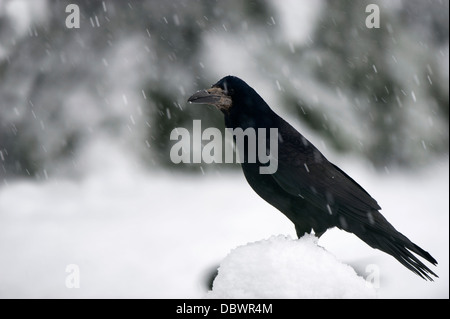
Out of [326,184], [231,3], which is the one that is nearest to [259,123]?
[326,184]

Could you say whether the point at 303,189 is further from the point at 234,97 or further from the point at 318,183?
the point at 234,97

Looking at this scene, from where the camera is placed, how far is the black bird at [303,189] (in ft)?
10.7

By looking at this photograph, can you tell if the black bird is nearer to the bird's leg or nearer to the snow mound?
the bird's leg

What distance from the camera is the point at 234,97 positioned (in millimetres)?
3543

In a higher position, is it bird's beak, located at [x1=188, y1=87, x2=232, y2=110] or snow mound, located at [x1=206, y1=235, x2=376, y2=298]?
bird's beak, located at [x1=188, y1=87, x2=232, y2=110]

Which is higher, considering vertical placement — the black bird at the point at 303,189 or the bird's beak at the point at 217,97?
the bird's beak at the point at 217,97

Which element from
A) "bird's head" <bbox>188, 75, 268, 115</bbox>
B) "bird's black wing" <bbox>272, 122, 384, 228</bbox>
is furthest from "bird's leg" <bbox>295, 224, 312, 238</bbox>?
"bird's head" <bbox>188, 75, 268, 115</bbox>

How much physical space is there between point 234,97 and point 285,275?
1472 mm

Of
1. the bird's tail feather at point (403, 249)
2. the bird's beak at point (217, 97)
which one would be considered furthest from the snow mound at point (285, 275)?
the bird's beak at point (217, 97)

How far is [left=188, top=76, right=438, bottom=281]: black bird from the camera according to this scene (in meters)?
3.27

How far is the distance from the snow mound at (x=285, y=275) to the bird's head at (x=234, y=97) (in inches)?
45.9

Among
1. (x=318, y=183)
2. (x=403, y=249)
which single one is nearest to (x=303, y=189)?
(x=318, y=183)

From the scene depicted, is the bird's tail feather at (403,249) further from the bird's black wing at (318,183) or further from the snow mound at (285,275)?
the snow mound at (285,275)

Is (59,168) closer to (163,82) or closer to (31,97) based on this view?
(31,97)
